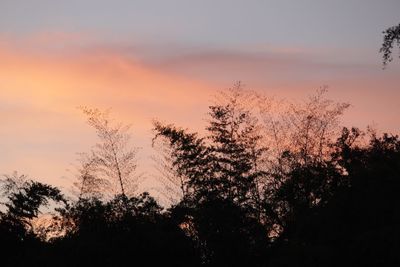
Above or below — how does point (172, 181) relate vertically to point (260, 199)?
above

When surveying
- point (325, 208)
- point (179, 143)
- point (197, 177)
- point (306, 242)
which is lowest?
point (306, 242)

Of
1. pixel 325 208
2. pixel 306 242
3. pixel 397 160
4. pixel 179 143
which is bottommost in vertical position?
pixel 306 242

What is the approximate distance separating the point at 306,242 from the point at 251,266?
12.9ft

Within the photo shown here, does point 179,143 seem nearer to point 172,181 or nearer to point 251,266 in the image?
point 172,181

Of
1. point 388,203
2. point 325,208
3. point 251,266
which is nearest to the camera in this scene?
point 388,203

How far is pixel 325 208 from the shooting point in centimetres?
1898

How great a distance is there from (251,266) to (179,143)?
6.40m

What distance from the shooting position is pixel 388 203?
1712cm

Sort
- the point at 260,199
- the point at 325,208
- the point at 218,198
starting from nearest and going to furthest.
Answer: the point at 325,208 < the point at 218,198 < the point at 260,199

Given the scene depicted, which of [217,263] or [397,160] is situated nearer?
[397,160]

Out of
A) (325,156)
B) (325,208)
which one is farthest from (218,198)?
(325,156)

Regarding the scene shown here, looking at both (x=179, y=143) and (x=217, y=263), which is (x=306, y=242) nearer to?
(x=217, y=263)

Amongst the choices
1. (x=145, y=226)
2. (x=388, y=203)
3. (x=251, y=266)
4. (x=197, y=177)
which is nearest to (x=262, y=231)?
(x=251, y=266)

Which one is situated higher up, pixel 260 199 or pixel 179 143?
pixel 179 143
